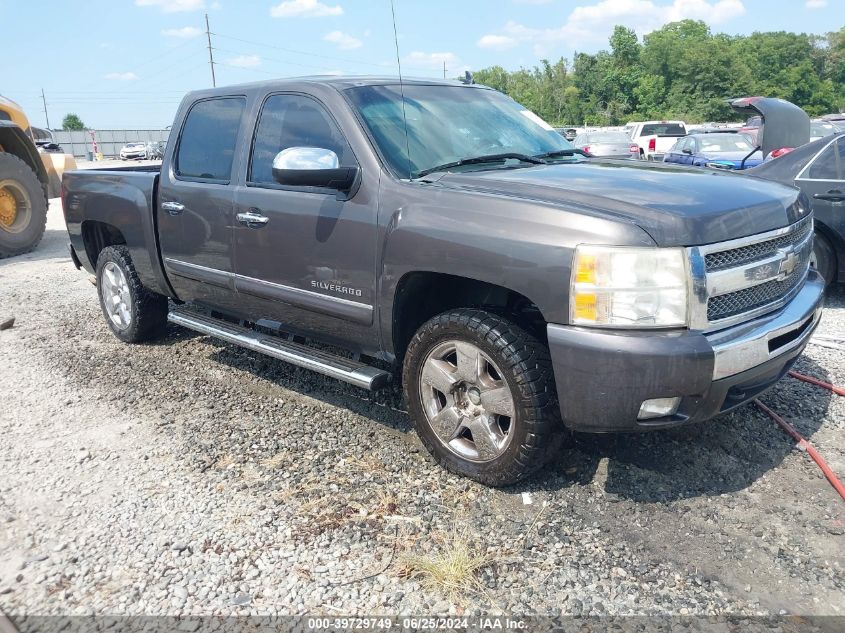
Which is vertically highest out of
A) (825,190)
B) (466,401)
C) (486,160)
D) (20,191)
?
(486,160)

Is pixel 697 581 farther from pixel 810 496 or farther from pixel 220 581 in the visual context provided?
pixel 220 581

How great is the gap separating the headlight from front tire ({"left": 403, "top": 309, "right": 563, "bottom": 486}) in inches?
16.6

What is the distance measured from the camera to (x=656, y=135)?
2302 centimetres

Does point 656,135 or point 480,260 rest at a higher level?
point 656,135

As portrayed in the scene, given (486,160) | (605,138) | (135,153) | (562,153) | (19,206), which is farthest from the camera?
(135,153)

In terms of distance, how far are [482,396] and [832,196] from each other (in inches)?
179

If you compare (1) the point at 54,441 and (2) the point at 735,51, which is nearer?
(1) the point at 54,441

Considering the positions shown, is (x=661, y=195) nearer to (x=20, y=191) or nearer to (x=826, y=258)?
(x=826, y=258)

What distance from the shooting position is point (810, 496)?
310 cm

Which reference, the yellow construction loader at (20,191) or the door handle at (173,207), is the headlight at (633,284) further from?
the yellow construction loader at (20,191)

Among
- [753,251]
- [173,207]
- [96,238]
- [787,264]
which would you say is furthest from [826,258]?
[96,238]

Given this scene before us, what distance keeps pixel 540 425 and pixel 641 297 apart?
0.69 m

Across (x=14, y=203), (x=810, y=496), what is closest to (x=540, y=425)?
(x=810, y=496)

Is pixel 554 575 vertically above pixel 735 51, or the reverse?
pixel 735 51
